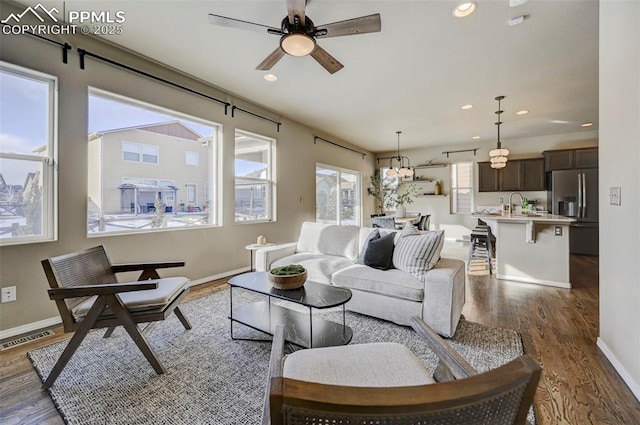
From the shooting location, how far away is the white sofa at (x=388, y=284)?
7.76ft

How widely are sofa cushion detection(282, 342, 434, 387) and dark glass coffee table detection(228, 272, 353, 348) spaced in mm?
641

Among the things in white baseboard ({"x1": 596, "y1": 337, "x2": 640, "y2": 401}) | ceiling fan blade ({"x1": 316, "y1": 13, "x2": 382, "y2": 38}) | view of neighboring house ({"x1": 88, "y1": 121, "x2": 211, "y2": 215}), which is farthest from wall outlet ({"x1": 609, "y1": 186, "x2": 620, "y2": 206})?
view of neighboring house ({"x1": 88, "y1": 121, "x2": 211, "y2": 215})

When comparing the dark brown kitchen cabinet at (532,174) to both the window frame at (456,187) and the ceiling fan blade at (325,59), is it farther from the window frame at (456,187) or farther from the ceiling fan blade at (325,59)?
the ceiling fan blade at (325,59)

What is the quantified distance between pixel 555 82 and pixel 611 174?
2675 millimetres

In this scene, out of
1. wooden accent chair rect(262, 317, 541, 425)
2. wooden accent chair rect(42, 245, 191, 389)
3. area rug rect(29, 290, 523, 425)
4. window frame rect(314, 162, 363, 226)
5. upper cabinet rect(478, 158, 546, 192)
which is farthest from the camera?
window frame rect(314, 162, 363, 226)

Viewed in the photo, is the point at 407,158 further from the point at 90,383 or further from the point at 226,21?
the point at 90,383

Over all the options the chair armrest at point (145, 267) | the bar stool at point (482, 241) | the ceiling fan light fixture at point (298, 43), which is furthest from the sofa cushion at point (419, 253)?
the bar stool at point (482, 241)

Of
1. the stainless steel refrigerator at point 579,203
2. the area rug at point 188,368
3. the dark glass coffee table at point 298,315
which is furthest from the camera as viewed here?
the stainless steel refrigerator at point 579,203

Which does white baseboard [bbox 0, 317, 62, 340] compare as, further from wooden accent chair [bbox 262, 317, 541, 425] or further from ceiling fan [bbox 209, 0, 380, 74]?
wooden accent chair [bbox 262, 317, 541, 425]

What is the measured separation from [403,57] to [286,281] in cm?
279

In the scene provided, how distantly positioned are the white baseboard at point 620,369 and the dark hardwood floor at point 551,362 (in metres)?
0.03

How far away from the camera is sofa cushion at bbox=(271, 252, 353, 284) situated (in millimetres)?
3121

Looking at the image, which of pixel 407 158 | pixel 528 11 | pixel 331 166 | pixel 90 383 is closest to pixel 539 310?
pixel 528 11

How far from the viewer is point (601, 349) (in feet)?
7.08
